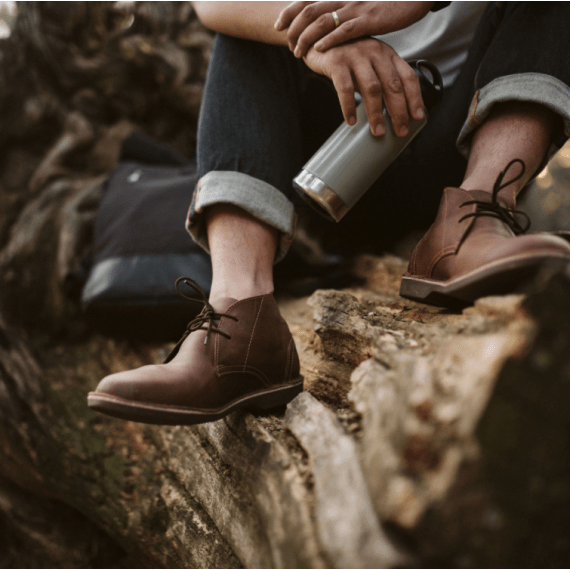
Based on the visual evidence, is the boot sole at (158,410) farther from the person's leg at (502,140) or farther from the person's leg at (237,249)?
the person's leg at (502,140)

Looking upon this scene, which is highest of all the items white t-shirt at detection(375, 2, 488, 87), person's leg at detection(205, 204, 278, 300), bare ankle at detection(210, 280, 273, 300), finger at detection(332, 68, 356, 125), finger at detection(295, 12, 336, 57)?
white t-shirt at detection(375, 2, 488, 87)

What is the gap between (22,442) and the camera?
1.66m

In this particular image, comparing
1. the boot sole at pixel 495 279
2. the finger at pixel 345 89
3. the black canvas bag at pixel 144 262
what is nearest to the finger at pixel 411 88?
the finger at pixel 345 89

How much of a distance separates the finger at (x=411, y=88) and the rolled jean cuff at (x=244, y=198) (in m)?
0.44

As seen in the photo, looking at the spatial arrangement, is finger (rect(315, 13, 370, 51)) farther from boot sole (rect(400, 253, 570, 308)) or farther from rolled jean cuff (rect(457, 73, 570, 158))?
boot sole (rect(400, 253, 570, 308))

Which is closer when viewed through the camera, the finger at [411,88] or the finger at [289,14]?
the finger at [411,88]

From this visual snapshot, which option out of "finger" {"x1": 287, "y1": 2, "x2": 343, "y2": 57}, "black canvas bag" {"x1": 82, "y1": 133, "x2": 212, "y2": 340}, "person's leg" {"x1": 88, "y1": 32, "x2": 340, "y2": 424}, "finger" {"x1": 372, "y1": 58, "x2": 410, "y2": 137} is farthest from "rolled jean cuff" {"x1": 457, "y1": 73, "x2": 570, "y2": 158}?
"black canvas bag" {"x1": 82, "y1": 133, "x2": 212, "y2": 340}

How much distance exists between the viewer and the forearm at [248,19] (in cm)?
123

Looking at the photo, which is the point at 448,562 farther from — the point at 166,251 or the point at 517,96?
the point at 166,251

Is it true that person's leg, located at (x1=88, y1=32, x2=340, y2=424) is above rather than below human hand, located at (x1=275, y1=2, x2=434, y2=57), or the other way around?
below

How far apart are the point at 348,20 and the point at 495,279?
782 millimetres

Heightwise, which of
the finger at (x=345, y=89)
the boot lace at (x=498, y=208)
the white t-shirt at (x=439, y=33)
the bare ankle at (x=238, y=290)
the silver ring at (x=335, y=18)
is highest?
the white t-shirt at (x=439, y=33)

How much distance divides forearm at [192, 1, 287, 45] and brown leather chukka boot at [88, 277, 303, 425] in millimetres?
851

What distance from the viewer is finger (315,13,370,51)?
3.36 ft
